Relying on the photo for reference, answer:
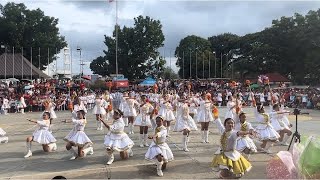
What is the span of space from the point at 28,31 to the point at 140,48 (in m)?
17.0

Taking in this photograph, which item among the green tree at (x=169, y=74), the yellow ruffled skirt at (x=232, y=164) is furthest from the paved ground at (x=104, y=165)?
the green tree at (x=169, y=74)

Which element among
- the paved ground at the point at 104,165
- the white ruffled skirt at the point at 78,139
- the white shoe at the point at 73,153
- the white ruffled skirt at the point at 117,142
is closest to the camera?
the paved ground at the point at 104,165

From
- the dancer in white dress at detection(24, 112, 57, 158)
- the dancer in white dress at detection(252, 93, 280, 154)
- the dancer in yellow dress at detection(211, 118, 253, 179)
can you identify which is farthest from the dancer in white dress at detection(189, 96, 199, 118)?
the dancer in yellow dress at detection(211, 118, 253, 179)

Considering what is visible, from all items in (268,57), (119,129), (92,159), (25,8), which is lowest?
(92,159)

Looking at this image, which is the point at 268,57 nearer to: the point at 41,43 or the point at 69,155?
the point at 41,43

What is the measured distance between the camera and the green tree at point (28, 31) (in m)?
61.0

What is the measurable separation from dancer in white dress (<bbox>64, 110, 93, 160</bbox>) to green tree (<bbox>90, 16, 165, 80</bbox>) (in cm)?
5379

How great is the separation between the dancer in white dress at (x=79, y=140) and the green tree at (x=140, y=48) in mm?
53790

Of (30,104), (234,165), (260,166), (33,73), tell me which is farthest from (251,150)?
(33,73)

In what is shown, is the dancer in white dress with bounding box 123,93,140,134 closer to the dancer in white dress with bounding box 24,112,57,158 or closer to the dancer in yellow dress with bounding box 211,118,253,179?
the dancer in white dress with bounding box 24,112,57,158

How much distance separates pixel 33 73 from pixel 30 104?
2009 centimetres

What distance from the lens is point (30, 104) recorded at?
1444 inches

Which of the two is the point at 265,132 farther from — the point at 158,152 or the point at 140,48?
the point at 140,48

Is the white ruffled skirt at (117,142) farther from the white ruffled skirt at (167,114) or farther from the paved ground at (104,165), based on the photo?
the white ruffled skirt at (167,114)
